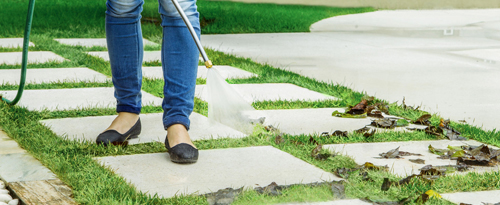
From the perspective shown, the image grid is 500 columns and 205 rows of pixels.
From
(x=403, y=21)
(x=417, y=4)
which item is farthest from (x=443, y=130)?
(x=417, y=4)

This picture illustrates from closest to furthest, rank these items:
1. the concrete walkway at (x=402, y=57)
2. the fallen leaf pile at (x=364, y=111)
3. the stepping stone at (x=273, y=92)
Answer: the fallen leaf pile at (x=364, y=111)
the stepping stone at (x=273, y=92)
the concrete walkway at (x=402, y=57)

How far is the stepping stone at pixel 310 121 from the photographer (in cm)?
281

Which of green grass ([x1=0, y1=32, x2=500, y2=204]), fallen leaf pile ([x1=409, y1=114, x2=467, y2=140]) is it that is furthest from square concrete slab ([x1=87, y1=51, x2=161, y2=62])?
fallen leaf pile ([x1=409, y1=114, x2=467, y2=140])

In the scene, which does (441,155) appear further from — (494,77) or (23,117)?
(494,77)

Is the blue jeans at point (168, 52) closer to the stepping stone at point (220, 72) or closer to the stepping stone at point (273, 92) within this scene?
the stepping stone at point (273, 92)

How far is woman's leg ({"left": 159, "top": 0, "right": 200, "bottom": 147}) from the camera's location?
2.36m

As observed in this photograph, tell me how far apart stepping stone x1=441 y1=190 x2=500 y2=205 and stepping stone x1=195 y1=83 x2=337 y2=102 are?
161 cm

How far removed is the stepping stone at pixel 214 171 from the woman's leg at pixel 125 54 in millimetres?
351

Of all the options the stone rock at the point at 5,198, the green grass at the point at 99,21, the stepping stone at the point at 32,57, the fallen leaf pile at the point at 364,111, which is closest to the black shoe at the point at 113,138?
the stone rock at the point at 5,198

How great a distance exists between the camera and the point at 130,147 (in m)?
2.41

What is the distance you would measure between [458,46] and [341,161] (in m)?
4.54

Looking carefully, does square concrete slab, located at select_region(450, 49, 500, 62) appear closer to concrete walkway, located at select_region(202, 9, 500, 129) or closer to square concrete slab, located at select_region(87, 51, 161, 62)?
concrete walkway, located at select_region(202, 9, 500, 129)

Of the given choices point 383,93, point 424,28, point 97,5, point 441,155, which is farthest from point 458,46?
point 97,5

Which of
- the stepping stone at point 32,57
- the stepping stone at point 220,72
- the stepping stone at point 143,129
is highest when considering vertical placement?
the stepping stone at point 143,129
